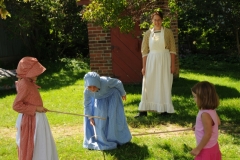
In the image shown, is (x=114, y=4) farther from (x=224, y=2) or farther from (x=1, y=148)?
(x=224, y=2)

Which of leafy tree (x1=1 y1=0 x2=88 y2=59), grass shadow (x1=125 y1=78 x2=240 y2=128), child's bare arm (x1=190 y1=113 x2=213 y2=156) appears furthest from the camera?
leafy tree (x1=1 y1=0 x2=88 y2=59)

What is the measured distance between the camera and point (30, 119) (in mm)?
4535

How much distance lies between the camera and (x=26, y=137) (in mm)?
4488

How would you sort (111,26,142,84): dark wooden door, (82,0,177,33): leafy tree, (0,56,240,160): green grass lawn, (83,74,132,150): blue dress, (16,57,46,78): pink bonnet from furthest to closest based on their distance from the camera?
(111,26,142,84): dark wooden door → (82,0,177,33): leafy tree → (83,74,132,150): blue dress → (0,56,240,160): green grass lawn → (16,57,46,78): pink bonnet

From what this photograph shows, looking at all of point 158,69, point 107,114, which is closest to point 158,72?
point 158,69

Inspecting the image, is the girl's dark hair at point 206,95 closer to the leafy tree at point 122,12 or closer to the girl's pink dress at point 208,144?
the girl's pink dress at point 208,144

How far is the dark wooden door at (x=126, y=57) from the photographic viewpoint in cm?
1092

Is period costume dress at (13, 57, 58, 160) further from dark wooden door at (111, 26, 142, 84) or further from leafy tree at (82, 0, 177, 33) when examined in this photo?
dark wooden door at (111, 26, 142, 84)

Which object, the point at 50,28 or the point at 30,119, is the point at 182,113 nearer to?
the point at 30,119

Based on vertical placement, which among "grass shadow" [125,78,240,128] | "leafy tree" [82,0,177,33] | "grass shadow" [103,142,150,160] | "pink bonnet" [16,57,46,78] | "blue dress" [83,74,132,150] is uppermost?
"leafy tree" [82,0,177,33]

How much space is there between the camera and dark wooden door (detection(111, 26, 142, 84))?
35.8 feet

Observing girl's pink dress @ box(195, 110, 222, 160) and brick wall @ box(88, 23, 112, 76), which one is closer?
girl's pink dress @ box(195, 110, 222, 160)

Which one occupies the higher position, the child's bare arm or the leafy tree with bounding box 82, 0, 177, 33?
the leafy tree with bounding box 82, 0, 177, 33

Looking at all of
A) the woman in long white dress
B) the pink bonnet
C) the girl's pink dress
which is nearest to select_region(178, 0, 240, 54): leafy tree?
the woman in long white dress
